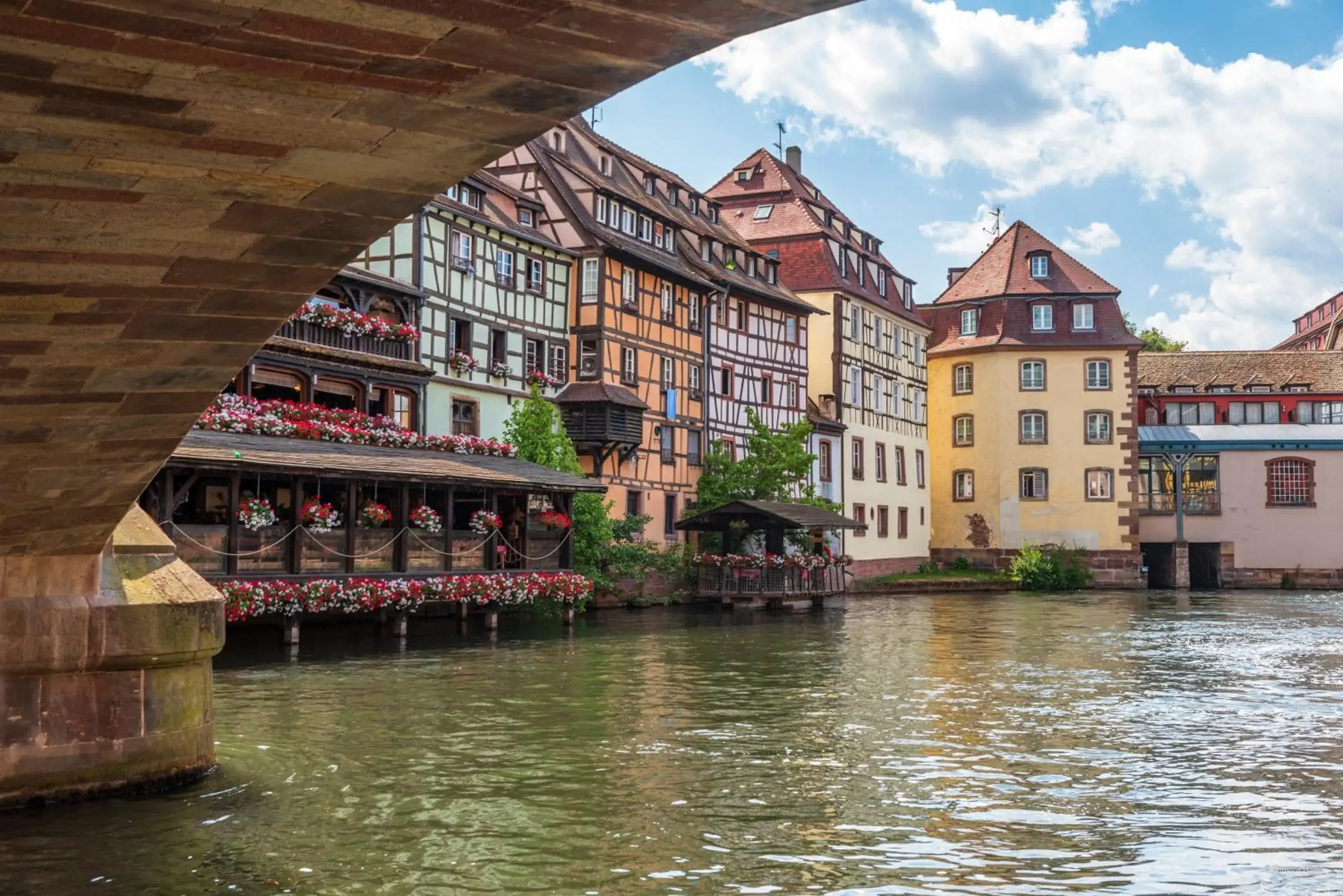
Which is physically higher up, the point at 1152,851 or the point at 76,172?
the point at 76,172

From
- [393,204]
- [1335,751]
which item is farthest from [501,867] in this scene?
[1335,751]

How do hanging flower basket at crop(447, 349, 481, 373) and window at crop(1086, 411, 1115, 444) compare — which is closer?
hanging flower basket at crop(447, 349, 481, 373)

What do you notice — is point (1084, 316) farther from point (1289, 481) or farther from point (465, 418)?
point (465, 418)

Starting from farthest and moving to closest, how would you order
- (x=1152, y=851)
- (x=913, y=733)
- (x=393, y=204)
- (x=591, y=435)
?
(x=591, y=435), (x=913, y=733), (x=1152, y=851), (x=393, y=204)

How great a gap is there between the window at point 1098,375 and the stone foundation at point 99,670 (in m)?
51.4

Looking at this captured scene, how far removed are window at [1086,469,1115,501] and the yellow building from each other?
0.04m

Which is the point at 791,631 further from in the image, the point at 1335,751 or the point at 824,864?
the point at 824,864

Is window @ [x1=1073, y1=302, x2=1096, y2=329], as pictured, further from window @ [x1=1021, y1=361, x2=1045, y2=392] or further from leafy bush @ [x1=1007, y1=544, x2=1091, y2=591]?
leafy bush @ [x1=1007, y1=544, x2=1091, y2=591]

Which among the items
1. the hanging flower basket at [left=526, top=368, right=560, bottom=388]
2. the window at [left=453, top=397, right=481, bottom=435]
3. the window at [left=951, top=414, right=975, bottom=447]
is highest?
the window at [left=951, top=414, right=975, bottom=447]

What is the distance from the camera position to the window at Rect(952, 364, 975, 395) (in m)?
59.2

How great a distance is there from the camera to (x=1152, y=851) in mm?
9023

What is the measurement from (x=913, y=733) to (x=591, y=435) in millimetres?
22661

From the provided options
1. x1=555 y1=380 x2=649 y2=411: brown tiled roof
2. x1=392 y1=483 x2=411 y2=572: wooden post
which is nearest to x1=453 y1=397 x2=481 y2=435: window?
x1=555 y1=380 x2=649 y2=411: brown tiled roof

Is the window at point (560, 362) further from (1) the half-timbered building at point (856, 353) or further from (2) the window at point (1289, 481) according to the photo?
(2) the window at point (1289, 481)
